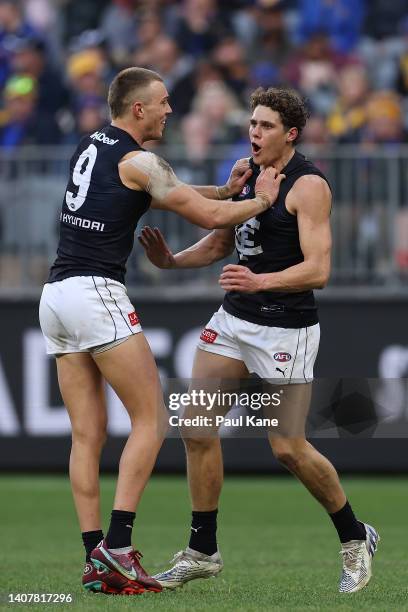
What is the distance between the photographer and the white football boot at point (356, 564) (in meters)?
7.17

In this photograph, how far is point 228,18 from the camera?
16.2m

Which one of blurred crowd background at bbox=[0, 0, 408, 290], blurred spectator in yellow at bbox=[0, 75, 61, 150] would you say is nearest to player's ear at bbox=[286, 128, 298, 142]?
blurred crowd background at bbox=[0, 0, 408, 290]

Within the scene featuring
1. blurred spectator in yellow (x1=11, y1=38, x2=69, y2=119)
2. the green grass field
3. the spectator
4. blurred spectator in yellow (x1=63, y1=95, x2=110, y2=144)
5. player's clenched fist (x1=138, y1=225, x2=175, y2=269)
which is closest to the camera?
the green grass field

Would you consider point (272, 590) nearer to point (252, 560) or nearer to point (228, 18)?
point (252, 560)

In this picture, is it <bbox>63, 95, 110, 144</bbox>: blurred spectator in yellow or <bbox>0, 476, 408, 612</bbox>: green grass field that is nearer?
<bbox>0, 476, 408, 612</bbox>: green grass field

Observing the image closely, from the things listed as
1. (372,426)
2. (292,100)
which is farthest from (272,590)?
(372,426)

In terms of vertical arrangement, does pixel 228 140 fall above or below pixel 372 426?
above

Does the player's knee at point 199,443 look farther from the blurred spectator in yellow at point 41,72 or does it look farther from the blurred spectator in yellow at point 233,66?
the blurred spectator in yellow at point 41,72

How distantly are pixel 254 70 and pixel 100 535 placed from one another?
915 cm

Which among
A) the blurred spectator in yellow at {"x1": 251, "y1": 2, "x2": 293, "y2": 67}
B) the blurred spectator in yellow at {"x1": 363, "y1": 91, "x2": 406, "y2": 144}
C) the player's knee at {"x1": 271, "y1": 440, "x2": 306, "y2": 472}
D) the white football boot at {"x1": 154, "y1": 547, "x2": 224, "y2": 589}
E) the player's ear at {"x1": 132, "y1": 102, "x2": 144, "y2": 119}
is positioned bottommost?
the white football boot at {"x1": 154, "y1": 547, "x2": 224, "y2": 589}

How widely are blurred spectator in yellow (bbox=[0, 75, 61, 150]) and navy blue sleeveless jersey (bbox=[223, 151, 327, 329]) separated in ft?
23.2

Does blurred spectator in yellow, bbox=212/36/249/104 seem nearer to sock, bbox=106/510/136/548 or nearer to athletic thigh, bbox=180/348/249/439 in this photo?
athletic thigh, bbox=180/348/249/439

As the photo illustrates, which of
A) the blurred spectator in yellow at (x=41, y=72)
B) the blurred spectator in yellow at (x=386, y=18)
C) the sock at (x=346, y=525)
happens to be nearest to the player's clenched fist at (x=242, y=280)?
the sock at (x=346, y=525)

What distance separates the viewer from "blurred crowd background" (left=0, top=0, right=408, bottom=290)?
12.7 meters
